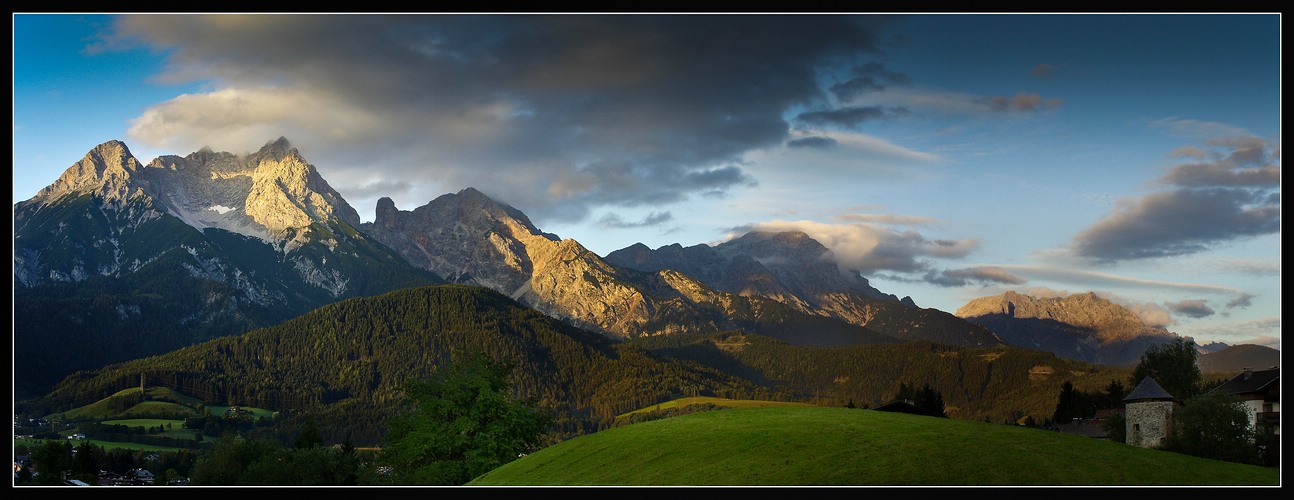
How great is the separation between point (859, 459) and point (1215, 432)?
1459 inches

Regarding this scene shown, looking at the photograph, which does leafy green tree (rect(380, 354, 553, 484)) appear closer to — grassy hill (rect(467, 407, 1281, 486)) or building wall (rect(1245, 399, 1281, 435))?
grassy hill (rect(467, 407, 1281, 486))

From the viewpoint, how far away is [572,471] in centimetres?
→ 7081

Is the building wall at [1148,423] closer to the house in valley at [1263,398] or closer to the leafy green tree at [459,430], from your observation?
the house in valley at [1263,398]

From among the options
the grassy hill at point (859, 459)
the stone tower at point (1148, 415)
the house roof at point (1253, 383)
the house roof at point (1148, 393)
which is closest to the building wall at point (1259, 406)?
the house roof at point (1253, 383)

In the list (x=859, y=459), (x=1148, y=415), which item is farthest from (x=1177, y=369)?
(x=859, y=459)

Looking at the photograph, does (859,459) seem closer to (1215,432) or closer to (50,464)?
(1215,432)

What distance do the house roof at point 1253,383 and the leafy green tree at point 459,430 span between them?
218 ft

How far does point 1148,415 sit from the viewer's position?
90.2m

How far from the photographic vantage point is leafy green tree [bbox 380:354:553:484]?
85500mm

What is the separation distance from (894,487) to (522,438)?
1563 inches

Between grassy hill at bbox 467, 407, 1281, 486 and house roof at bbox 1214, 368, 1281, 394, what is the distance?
124ft

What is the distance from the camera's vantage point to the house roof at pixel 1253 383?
3971 inches
